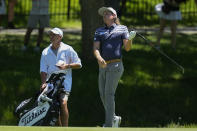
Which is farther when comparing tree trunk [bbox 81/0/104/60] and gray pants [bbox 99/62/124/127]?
tree trunk [bbox 81/0/104/60]

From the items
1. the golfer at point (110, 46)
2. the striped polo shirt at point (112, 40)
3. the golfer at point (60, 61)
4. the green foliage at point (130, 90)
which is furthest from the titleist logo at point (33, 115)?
the green foliage at point (130, 90)

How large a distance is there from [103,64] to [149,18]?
37.4ft

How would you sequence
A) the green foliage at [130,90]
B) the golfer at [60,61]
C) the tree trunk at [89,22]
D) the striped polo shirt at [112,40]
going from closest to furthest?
1. the golfer at [60,61]
2. the striped polo shirt at [112,40]
3. the green foliage at [130,90]
4. the tree trunk at [89,22]

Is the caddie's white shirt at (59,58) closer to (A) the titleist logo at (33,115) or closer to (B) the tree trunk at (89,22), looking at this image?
(A) the titleist logo at (33,115)

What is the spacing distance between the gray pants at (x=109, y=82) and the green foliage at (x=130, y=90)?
1681 mm

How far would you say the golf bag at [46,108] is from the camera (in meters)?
8.72

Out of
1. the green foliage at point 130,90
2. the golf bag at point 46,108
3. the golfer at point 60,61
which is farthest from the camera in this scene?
the green foliage at point 130,90

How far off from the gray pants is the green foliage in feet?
Answer: 5.51

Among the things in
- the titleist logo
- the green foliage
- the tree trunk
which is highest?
the tree trunk

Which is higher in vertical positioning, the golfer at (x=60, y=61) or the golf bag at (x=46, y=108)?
the golfer at (x=60, y=61)

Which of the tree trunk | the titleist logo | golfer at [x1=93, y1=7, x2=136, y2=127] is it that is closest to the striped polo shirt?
golfer at [x1=93, y1=7, x2=136, y2=127]

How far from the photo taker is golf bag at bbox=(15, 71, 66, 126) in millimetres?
8720

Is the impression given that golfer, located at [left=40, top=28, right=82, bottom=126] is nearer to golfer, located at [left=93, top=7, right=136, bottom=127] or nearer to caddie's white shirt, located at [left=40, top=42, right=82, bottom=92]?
caddie's white shirt, located at [left=40, top=42, right=82, bottom=92]

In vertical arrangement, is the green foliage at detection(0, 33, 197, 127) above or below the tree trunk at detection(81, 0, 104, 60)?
below
